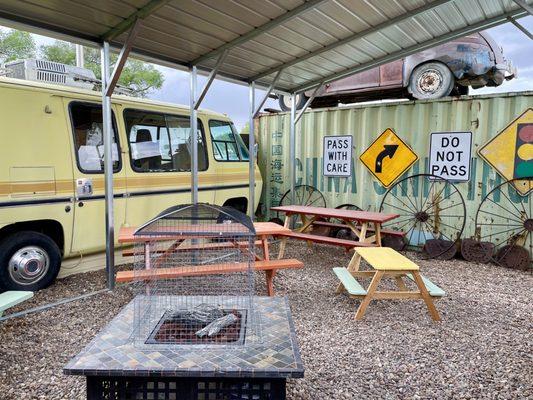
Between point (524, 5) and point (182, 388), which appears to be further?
point (524, 5)

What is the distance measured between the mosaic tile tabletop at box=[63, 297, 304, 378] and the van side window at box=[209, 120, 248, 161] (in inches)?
168

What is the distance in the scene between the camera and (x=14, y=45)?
16.1 m

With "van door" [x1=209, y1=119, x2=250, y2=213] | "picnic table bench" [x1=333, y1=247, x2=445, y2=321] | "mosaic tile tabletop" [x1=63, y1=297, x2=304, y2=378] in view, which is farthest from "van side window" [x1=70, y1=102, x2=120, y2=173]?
"picnic table bench" [x1=333, y1=247, x2=445, y2=321]

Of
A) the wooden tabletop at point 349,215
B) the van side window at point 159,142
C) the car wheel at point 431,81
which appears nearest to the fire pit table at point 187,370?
the wooden tabletop at point 349,215

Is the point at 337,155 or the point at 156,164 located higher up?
the point at 337,155

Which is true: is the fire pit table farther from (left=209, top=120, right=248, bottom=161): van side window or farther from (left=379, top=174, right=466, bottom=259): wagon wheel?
(left=379, top=174, right=466, bottom=259): wagon wheel

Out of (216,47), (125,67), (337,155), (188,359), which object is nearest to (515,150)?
(337,155)

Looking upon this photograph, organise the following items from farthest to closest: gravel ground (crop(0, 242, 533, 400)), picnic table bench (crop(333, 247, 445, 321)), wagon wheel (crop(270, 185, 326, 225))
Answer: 1. wagon wheel (crop(270, 185, 326, 225))
2. picnic table bench (crop(333, 247, 445, 321))
3. gravel ground (crop(0, 242, 533, 400))

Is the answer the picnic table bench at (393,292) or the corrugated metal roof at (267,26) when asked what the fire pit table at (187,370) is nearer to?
the picnic table bench at (393,292)

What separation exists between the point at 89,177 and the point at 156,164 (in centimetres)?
100

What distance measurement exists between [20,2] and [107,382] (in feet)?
10.3

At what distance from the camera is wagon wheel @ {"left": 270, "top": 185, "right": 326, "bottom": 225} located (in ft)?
24.7

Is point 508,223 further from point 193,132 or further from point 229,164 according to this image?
point 193,132

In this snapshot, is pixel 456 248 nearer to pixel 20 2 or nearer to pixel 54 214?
pixel 54 214
